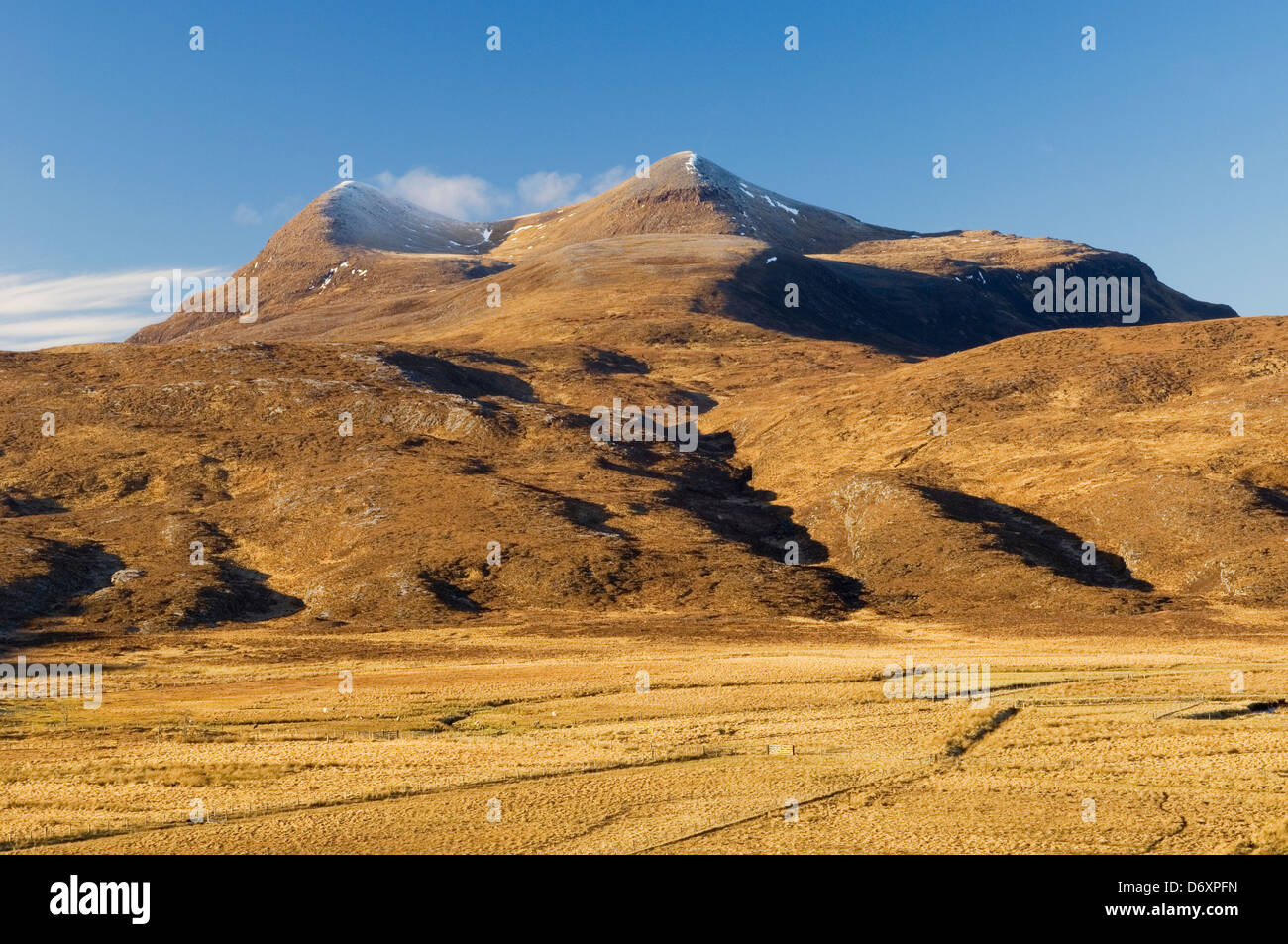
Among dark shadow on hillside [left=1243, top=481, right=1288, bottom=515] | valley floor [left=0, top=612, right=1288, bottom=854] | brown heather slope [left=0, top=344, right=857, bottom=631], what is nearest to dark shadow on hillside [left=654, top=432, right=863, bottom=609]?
brown heather slope [left=0, top=344, right=857, bottom=631]

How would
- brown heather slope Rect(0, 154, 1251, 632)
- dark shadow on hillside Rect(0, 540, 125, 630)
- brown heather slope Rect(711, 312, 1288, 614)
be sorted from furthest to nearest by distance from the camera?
brown heather slope Rect(0, 154, 1251, 632)
brown heather slope Rect(711, 312, 1288, 614)
dark shadow on hillside Rect(0, 540, 125, 630)

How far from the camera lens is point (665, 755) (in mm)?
43469

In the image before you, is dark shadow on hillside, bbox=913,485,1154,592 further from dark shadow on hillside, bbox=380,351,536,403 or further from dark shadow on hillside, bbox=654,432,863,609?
dark shadow on hillside, bbox=380,351,536,403

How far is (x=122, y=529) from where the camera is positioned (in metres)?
116

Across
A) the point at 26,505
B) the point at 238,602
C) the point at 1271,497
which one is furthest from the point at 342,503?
the point at 1271,497

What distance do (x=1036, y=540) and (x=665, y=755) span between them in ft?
244

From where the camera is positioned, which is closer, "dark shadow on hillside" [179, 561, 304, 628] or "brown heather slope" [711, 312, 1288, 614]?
"dark shadow on hillside" [179, 561, 304, 628]

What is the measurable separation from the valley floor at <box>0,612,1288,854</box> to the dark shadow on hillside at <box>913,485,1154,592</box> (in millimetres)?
20456

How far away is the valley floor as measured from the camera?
3183 cm

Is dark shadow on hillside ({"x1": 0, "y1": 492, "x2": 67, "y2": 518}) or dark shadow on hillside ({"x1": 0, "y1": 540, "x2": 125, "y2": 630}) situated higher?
dark shadow on hillside ({"x1": 0, "y1": 492, "x2": 67, "y2": 518})

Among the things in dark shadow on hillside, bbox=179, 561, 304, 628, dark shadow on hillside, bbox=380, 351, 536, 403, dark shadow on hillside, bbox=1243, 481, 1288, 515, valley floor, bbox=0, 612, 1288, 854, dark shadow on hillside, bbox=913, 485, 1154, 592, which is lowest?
valley floor, bbox=0, 612, 1288, 854

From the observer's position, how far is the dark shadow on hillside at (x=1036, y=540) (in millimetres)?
100688
